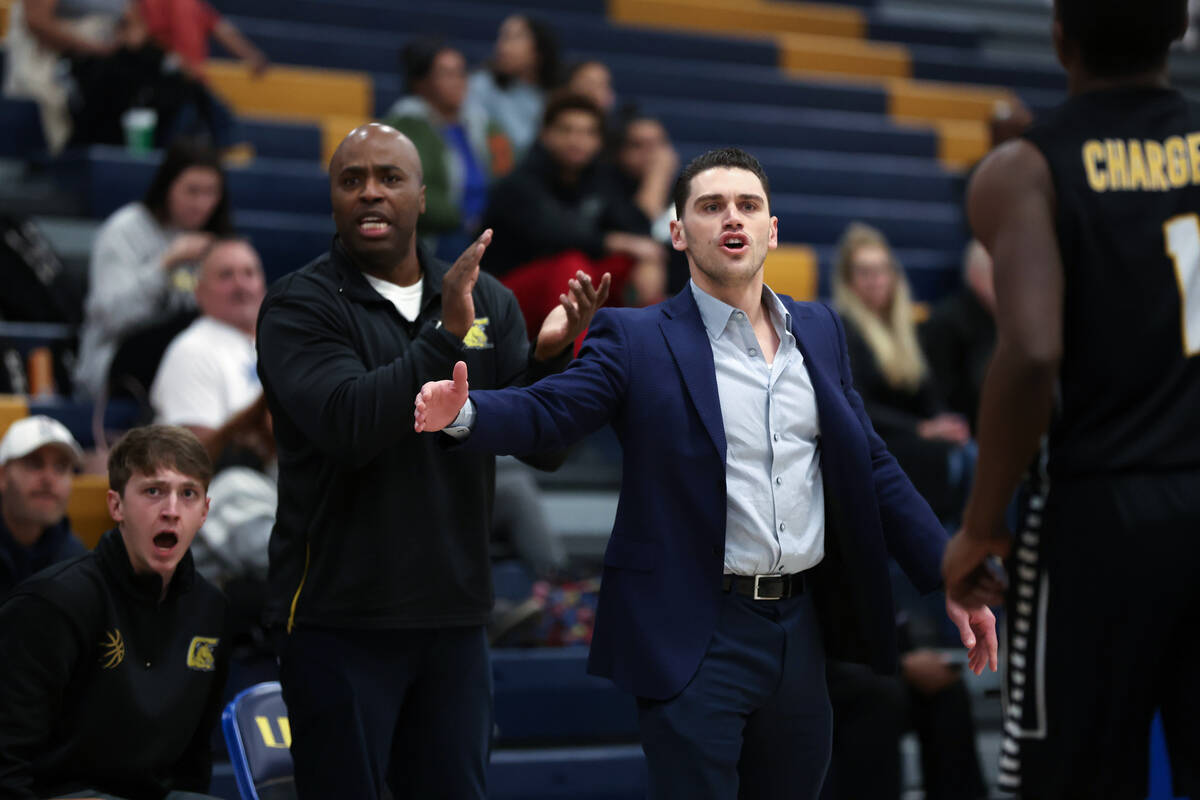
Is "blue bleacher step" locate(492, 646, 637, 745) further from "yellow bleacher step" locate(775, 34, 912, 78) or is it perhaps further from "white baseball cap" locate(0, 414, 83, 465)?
"yellow bleacher step" locate(775, 34, 912, 78)

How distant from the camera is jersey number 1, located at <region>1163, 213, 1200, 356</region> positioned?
2293 mm

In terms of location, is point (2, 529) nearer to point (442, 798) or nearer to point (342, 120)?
point (442, 798)

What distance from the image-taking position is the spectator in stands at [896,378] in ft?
19.7

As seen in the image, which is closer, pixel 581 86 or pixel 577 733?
pixel 577 733

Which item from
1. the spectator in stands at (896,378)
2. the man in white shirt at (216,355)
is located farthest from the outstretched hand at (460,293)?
the spectator in stands at (896,378)

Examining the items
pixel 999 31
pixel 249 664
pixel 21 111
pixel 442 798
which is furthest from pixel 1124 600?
pixel 999 31

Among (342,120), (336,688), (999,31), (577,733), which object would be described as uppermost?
(999,31)

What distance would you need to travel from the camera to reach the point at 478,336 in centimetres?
330

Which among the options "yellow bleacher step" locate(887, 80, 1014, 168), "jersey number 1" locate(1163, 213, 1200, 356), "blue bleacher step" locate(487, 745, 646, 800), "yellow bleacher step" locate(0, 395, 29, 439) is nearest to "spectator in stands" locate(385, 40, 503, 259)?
"yellow bleacher step" locate(0, 395, 29, 439)

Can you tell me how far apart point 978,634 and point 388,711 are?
3.92ft

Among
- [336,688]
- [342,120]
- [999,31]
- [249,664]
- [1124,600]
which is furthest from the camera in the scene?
[999,31]

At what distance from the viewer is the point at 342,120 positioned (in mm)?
8727

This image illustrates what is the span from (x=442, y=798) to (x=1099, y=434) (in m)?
1.61

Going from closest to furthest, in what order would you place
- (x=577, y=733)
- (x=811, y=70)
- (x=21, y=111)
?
1. (x=577, y=733)
2. (x=21, y=111)
3. (x=811, y=70)
